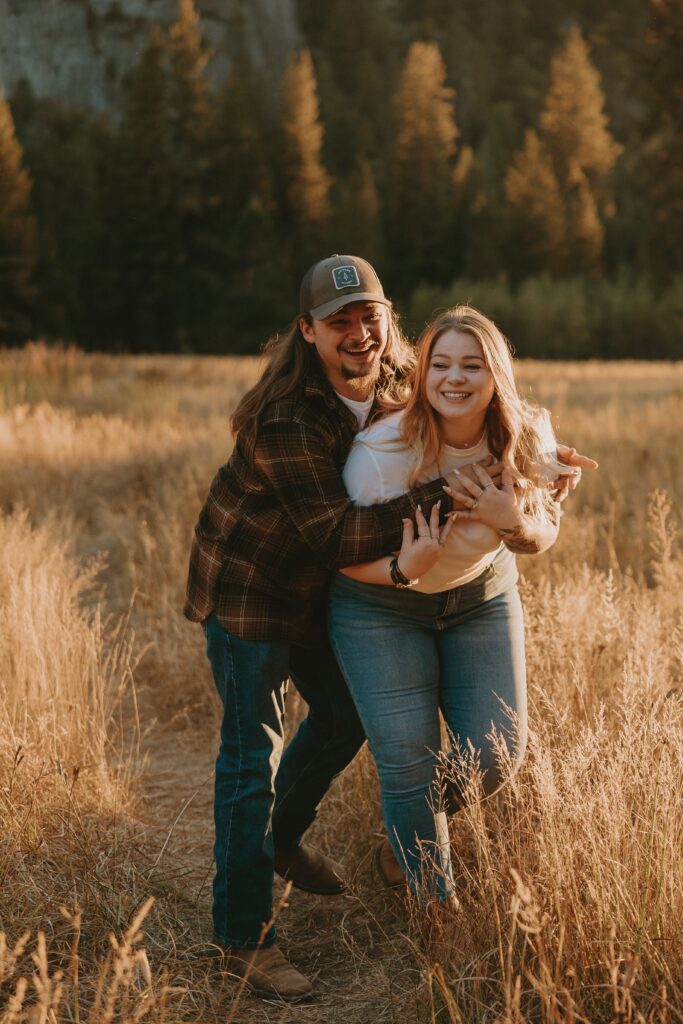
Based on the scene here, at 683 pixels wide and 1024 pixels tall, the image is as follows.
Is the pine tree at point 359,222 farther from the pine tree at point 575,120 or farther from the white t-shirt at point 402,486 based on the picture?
the white t-shirt at point 402,486

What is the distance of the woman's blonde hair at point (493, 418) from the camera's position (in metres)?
2.95

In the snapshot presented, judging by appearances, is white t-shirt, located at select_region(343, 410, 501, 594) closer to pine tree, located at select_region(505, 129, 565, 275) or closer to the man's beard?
the man's beard

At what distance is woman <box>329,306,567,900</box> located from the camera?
9.54 feet

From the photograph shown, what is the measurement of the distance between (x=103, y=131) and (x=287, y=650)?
4870 cm

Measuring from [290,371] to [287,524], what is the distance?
44 centimetres

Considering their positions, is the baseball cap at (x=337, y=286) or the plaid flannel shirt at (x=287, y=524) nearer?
the plaid flannel shirt at (x=287, y=524)

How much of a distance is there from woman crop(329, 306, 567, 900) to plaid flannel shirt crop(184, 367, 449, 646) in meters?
0.07

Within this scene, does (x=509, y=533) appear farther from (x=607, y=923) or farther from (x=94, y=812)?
(x=94, y=812)

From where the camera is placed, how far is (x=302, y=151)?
148ft

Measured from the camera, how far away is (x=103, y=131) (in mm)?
47500

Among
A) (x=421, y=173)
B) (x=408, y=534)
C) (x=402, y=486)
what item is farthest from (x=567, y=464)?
(x=421, y=173)

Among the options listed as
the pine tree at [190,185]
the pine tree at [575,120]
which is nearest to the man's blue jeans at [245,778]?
the pine tree at [190,185]

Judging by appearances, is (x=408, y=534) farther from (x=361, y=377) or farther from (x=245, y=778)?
(x=245, y=778)

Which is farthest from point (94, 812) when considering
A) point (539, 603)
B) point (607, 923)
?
point (539, 603)
